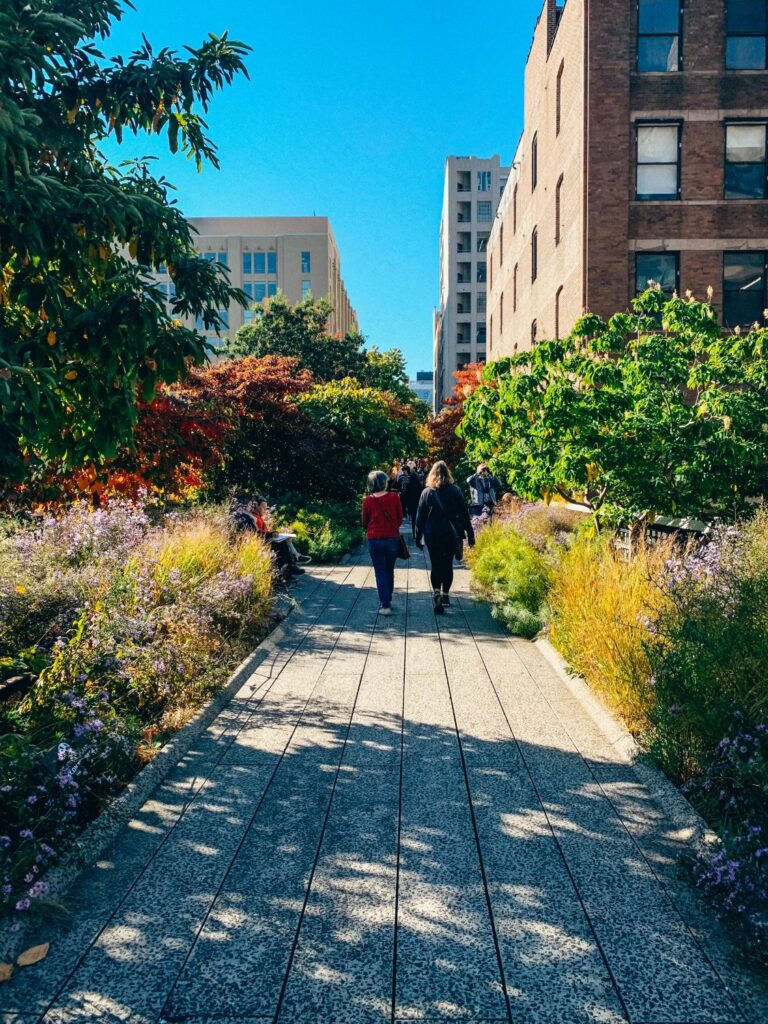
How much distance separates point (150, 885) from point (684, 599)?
12.5 ft

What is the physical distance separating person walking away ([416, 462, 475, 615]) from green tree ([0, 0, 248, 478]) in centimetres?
579

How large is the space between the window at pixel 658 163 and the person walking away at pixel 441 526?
14.3 m

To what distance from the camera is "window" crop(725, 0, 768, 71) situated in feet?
68.5

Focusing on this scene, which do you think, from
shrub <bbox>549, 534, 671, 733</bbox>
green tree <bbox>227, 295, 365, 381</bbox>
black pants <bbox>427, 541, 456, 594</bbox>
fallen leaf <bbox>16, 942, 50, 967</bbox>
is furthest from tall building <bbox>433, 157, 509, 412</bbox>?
fallen leaf <bbox>16, 942, 50, 967</bbox>

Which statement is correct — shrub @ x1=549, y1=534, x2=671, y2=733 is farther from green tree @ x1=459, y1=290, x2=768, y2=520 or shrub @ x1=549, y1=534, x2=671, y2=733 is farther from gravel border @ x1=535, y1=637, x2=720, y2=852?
green tree @ x1=459, y1=290, x2=768, y2=520

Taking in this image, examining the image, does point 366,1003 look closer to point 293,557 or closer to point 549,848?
point 549,848

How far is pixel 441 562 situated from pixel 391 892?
749 centimetres

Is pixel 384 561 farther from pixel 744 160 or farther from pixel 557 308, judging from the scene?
pixel 744 160

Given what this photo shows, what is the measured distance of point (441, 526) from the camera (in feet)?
35.8

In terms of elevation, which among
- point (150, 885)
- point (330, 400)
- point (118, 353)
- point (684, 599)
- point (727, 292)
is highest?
point (727, 292)

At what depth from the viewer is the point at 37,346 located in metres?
4.24

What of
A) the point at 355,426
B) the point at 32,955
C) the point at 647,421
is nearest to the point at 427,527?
the point at 647,421

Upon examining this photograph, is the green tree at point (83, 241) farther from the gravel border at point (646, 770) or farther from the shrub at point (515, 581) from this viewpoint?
the shrub at point (515, 581)

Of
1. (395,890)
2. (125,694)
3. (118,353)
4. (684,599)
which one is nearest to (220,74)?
(118,353)
